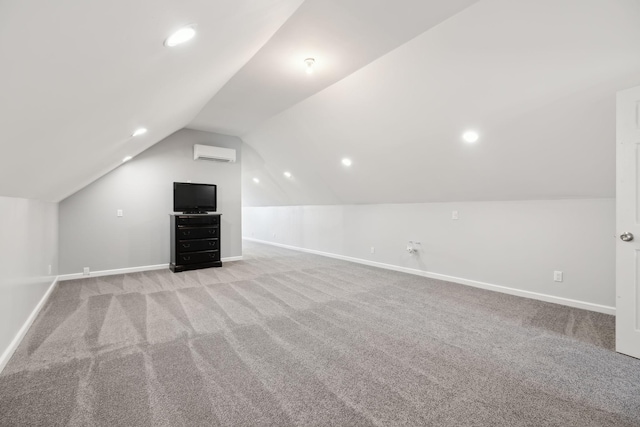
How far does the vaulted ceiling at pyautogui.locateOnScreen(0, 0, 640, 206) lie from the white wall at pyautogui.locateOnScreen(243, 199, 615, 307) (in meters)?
0.24

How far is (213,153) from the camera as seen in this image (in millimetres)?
5789

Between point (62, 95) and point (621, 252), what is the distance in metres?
3.86

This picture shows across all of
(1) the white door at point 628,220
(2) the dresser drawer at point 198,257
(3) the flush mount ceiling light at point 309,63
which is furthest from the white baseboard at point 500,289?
(3) the flush mount ceiling light at point 309,63

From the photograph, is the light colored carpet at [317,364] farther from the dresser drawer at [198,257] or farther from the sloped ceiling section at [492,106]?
the sloped ceiling section at [492,106]

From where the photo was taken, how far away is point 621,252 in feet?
7.79

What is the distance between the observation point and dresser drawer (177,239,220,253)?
206 inches

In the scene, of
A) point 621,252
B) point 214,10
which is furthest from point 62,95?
point 621,252

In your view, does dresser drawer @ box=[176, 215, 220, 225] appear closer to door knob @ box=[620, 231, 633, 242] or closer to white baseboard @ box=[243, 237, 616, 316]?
white baseboard @ box=[243, 237, 616, 316]

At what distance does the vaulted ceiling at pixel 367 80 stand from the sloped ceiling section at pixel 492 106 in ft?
0.05

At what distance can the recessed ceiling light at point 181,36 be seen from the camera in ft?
4.73

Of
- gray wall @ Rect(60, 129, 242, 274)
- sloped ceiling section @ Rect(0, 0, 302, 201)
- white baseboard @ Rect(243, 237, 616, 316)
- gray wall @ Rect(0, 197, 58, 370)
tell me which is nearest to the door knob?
white baseboard @ Rect(243, 237, 616, 316)

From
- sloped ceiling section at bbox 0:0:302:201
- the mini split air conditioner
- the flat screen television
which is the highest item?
the mini split air conditioner

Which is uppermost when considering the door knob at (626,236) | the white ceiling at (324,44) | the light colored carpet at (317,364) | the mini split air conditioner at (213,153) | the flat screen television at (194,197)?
the white ceiling at (324,44)

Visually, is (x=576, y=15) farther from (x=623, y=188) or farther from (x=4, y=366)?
(x=4, y=366)
